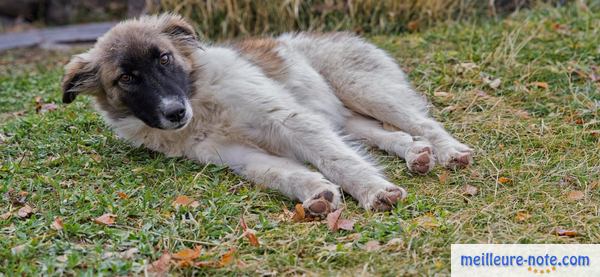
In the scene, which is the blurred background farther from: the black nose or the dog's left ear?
the black nose

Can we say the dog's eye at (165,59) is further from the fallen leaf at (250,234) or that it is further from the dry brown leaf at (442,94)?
the dry brown leaf at (442,94)

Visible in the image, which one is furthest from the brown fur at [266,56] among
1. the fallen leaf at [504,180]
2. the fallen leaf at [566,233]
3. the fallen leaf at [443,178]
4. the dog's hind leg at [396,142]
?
the fallen leaf at [566,233]

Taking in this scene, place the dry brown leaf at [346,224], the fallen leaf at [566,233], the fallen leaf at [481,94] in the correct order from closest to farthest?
A: the fallen leaf at [566,233], the dry brown leaf at [346,224], the fallen leaf at [481,94]

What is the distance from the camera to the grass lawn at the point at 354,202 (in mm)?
3801

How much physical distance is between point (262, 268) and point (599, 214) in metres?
1.88

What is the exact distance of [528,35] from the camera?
7.47 m

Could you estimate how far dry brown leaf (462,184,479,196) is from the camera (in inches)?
181

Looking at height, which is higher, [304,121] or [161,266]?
[304,121]

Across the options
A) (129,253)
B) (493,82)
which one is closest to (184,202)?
(129,253)

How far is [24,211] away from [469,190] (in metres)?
2.68

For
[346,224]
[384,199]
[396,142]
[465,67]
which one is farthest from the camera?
[465,67]

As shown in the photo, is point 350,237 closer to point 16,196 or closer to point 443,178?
point 443,178

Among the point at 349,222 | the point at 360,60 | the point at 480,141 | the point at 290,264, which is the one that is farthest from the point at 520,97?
the point at 290,264

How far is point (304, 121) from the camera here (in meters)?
5.04
